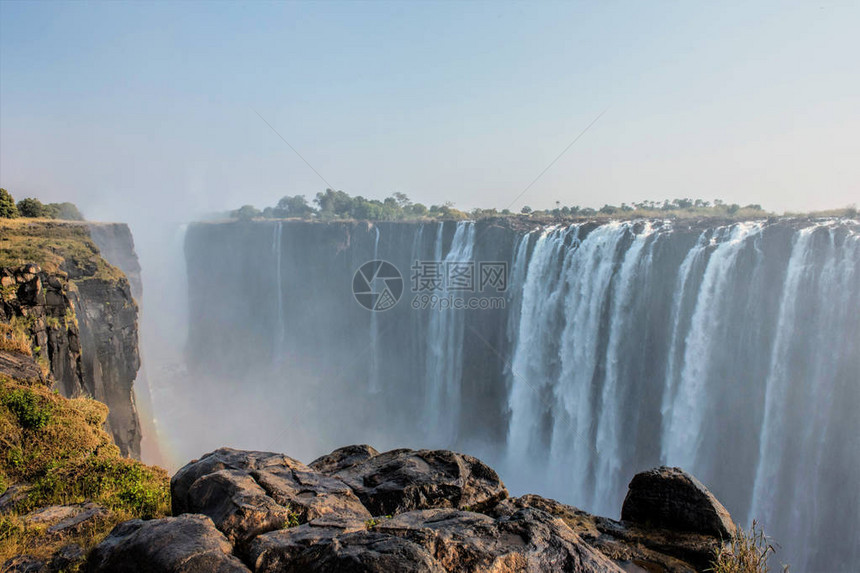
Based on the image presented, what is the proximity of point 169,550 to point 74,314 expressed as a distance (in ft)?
38.4

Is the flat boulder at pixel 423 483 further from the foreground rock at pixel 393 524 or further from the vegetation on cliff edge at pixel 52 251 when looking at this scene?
the vegetation on cliff edge at pixel 52 251

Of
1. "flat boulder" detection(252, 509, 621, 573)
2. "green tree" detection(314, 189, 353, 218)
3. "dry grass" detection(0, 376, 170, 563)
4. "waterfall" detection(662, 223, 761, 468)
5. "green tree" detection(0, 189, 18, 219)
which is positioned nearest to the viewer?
"flat boulder" detection(252, 509, 621, 573)

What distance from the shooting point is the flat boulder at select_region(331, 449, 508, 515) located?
5.64 meters

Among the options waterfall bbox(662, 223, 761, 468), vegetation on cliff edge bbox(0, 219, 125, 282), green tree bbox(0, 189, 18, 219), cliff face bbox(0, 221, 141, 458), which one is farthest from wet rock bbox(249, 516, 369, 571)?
green tree bbox(0, 189, 18, 219)

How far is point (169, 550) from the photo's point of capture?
3506 mm

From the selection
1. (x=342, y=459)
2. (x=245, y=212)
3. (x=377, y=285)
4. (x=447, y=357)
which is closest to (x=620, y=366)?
(x=447, y=357)

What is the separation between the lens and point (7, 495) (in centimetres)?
580

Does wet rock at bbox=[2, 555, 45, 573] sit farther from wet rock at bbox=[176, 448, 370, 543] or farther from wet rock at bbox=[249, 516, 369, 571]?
wet rock at bbox=[249, 516, 369, 571]

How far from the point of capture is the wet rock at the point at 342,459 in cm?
707

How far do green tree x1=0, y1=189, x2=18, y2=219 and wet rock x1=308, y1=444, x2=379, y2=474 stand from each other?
2125 centimetres

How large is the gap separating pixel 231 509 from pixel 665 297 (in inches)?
776

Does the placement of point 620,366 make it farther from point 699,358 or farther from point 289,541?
point 289,541

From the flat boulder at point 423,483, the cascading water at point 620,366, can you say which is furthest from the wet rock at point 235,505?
the cascading water at point 620,366

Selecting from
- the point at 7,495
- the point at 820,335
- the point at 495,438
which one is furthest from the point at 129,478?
the point at 495,438
